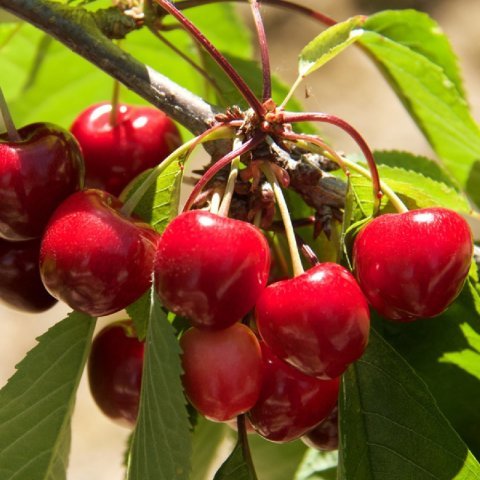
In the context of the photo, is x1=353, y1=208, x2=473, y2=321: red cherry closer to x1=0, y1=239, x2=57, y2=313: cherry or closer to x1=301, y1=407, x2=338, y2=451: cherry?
x1=301, y1=407, x2=338, y2=451: cherry

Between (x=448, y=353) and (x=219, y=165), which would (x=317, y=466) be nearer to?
(x=448, y=353)

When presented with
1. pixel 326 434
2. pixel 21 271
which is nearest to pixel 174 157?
pixel 21 271

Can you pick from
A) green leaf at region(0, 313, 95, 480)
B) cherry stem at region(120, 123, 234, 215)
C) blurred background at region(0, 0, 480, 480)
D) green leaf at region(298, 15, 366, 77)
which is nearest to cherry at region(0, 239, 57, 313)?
green leaf at region(0, 313, 95, 480)

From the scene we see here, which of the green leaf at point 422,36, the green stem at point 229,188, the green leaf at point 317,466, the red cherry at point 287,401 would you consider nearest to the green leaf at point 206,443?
the green leaf at point 317,466

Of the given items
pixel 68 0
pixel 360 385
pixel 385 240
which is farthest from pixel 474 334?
pixel 68 0

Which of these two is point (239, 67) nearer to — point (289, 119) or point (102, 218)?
point (289, 119)
